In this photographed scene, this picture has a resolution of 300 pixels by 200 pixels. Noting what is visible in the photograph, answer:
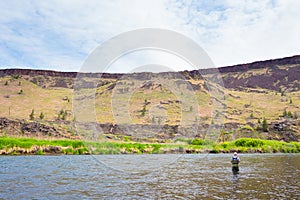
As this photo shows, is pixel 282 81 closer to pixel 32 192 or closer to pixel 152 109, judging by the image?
pixel 152 109

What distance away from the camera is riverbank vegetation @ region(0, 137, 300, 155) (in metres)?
47.0

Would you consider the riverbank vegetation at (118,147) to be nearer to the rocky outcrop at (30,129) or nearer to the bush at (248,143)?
the bush at (248,143)

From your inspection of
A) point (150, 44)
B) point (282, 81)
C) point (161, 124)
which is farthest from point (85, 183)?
point (282, 81)

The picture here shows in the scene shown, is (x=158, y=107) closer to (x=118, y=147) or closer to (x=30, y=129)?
(x=30, y=129)

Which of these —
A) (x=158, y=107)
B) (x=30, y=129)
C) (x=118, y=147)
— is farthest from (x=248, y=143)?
(x=158, y=107)

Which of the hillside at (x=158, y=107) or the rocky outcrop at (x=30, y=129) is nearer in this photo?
the rocky outcrop at (x=30, y=129)

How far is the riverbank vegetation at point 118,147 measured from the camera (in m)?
47.0

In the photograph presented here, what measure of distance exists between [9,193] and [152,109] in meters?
106

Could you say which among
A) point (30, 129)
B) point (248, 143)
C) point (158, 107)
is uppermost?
point (158, 107)

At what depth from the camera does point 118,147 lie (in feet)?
181

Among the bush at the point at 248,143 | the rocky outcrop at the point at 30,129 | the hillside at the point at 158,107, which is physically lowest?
the bush at the point at 248,143

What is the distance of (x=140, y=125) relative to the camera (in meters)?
101

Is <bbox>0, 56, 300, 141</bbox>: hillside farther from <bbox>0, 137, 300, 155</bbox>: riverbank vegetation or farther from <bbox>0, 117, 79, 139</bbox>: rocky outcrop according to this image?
<bbox>0, 137, 300, 155</bbox>: riverbank vegetation

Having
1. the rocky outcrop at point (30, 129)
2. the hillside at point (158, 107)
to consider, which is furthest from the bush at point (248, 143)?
the rocky outcrop at point (30, 129)
